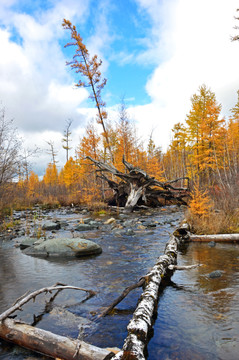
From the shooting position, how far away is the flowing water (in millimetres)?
2811

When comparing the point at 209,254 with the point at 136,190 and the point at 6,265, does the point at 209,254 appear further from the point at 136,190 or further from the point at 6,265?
the point at 136,190

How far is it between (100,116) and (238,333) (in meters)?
→ 20.1

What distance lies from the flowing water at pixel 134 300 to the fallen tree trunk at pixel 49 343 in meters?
0.21

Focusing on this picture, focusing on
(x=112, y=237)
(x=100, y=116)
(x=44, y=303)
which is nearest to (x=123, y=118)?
(x=100, y=116)

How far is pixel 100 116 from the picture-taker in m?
21.1

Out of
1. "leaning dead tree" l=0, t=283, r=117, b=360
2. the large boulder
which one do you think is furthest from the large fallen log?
the large boulder

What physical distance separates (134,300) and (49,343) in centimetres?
195

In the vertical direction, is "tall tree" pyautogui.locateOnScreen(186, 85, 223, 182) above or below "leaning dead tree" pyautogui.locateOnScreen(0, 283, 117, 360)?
above

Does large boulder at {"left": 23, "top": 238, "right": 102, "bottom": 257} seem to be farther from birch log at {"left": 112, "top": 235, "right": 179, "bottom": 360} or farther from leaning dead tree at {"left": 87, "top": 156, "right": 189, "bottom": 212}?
leaning dead tree at {"left": 87, "top": 156, "right": 189, "bottom": 212}

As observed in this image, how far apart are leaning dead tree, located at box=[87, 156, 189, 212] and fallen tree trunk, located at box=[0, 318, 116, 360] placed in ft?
43.5

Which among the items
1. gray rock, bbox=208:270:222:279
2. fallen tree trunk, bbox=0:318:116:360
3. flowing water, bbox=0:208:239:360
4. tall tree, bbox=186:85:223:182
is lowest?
flowing water, bbox=0:208:239:360

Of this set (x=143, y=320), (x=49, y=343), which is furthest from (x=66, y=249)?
(x=143, y=320)

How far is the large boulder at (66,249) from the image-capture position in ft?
22.2

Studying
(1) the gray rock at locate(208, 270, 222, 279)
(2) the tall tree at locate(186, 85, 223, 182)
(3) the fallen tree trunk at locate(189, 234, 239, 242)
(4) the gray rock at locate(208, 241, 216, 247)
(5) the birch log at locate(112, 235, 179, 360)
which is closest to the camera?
(5) the birch log at locate(112, 235, 179, 360)
